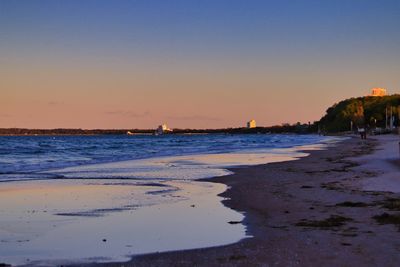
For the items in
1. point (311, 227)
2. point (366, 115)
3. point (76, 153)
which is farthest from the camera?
point (366, 115)

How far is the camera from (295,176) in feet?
74.5

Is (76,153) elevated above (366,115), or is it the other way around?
(366,115)

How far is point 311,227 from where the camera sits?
34.3 feet

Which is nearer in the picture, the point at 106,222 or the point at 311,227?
the point at 311,227

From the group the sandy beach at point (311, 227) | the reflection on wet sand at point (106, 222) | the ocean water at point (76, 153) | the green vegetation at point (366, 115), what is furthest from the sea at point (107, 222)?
the green vegetation at point (366, 115)

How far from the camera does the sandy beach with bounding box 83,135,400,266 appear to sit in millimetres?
7840

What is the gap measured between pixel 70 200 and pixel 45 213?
2.55 m

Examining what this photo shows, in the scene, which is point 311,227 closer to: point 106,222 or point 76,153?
point 106,222

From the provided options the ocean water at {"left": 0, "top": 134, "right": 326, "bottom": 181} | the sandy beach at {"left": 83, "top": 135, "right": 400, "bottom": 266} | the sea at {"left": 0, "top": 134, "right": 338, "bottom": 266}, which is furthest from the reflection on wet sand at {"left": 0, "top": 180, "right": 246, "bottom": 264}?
the ocean water at {"left": 0, "top": 134, "right": 326, "bottom": 181}

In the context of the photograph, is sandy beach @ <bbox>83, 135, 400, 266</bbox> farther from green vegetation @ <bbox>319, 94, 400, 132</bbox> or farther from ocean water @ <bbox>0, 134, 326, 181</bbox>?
green vegetation @ <bbox>319, 94, 400, 132</bbox>

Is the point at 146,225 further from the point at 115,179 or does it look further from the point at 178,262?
the point at 115,179

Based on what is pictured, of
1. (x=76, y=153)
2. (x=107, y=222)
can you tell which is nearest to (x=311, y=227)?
(x=107, y=222)

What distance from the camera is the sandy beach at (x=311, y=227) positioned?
25.7 feet

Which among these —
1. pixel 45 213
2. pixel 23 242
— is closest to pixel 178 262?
pixel 23 242
